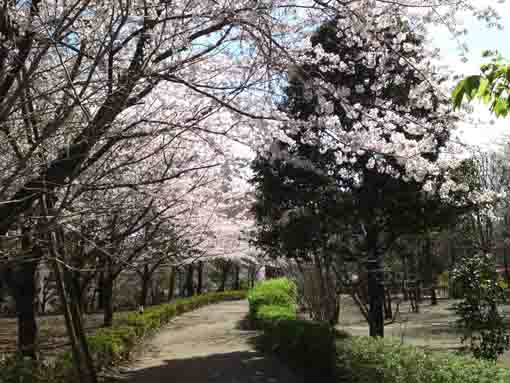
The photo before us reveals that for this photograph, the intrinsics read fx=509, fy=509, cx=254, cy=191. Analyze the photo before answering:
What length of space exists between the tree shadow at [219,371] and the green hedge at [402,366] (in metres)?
2.07

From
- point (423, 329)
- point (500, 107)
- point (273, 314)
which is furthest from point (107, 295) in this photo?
point (500, 107)

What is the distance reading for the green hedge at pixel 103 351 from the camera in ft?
18.6

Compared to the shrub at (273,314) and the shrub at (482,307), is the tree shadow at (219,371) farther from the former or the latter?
the shrub at (482,307)

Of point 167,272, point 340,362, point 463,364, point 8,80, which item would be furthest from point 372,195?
point 167,272

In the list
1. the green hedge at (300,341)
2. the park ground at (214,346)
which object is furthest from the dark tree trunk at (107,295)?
the green hedge at (300,341)

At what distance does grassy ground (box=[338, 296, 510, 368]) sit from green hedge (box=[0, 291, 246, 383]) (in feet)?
19.1

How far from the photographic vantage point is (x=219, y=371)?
10.3 meters

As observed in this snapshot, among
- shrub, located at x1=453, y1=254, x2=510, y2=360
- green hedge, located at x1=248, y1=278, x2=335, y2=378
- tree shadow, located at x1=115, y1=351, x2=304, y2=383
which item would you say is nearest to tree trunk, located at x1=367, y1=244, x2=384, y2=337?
green hedge, located at x1=248, y1=278, x2=335, y2=378

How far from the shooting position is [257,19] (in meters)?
3.82

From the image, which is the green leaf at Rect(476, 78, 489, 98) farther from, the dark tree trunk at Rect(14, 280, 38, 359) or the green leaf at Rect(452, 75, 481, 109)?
the dark tree trunk at Rect(14, 280, 38, 359)

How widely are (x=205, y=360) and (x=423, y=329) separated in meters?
8.05

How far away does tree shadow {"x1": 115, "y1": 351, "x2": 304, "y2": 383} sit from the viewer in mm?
9555

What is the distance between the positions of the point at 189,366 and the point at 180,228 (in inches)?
121

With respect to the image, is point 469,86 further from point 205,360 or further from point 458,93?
point 205,360
